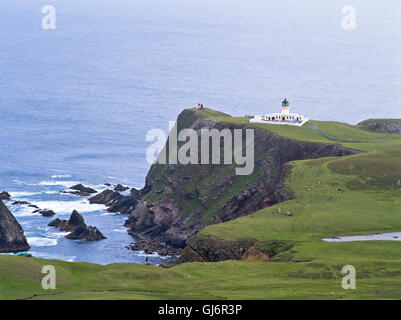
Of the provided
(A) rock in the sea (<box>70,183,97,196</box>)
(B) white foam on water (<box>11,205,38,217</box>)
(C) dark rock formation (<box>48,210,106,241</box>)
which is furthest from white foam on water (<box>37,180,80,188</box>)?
(C) dark rock formation (<box>48,210,106,241</box>)

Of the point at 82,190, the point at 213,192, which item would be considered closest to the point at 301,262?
the point at 213,192

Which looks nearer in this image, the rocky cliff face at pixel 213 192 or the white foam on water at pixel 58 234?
the white foam on water at pixel 58 234

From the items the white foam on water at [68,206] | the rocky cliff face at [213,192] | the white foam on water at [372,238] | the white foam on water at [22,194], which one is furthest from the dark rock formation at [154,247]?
the white foam on water at [372,238]

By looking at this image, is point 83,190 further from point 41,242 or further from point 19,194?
point 41,242

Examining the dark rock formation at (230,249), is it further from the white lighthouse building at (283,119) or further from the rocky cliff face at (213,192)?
the white lighthouse building at (283,119)

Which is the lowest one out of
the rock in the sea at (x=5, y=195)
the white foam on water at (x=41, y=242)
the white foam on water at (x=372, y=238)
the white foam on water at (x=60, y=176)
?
the white foam on water at (x=41, y=242)
